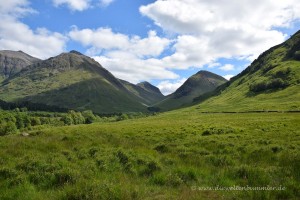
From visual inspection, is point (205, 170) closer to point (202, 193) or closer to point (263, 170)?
point (263, 170)

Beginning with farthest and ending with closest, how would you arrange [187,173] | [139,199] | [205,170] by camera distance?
[205,170] → [187,173] → [139,199]

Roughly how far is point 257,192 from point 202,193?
1.67m

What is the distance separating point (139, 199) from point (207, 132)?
29.7m

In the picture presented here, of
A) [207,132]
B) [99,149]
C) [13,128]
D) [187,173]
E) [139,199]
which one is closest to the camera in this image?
[139,199]

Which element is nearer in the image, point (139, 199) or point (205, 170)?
point (139, 199)

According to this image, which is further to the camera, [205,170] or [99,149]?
[99,149]

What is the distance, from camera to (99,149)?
17984mm

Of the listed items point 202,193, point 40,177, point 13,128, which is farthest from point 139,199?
point 13,128

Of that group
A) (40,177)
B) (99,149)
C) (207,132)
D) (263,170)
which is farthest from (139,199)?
(207,132)

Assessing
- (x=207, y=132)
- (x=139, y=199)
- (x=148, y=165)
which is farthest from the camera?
(x=207, y=132)

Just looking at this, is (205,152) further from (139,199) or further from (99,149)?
(139,199)

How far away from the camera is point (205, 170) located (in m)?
12.6

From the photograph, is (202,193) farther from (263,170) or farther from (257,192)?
(263,170)

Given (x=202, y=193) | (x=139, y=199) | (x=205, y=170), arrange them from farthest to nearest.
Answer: (x=205, y=170), (x=202, y=193), (x=139, y=199)
